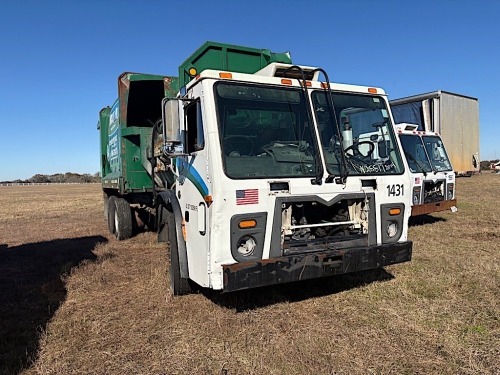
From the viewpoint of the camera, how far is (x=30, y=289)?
559 cm

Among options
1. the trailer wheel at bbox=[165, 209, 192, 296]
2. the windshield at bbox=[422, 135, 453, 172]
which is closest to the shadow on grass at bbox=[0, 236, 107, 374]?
the trailer wheel at bbox=[165, 209, 192, 296]

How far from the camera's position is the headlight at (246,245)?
3.84 m

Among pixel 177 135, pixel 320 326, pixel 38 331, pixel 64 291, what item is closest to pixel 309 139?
pixel 177 135

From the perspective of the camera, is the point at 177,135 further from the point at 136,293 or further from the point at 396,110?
the point at 396,110

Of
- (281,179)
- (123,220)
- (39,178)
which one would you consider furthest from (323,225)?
(39,178)

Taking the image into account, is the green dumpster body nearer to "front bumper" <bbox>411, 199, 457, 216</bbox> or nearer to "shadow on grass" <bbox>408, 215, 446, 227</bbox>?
"front bumper" <bbox>411, 199, 457, 216</bbox>

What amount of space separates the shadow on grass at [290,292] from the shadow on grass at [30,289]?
1.92 m

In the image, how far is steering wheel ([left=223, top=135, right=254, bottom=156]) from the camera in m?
3.95

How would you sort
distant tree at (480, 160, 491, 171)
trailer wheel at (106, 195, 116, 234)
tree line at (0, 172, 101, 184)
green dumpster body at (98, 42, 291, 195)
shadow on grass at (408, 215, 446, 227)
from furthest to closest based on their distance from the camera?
tree line at (0, 172, 101, 184)
distant tree at (480, 160, 491, 171)
shadow on grass at (408, 215, 446, 227)
trailer wheel at (106, 195, 116, 234)
green dumpster body at (98, 42, 291, 195)

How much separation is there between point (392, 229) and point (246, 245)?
1.80 meters

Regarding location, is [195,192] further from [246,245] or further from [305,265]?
[305,265]

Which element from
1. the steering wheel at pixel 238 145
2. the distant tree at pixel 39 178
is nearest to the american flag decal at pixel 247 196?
the steering wheel at pixel 238 145

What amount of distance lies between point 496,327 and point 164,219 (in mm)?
4075

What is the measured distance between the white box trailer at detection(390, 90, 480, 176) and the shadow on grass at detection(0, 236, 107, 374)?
9.62m
